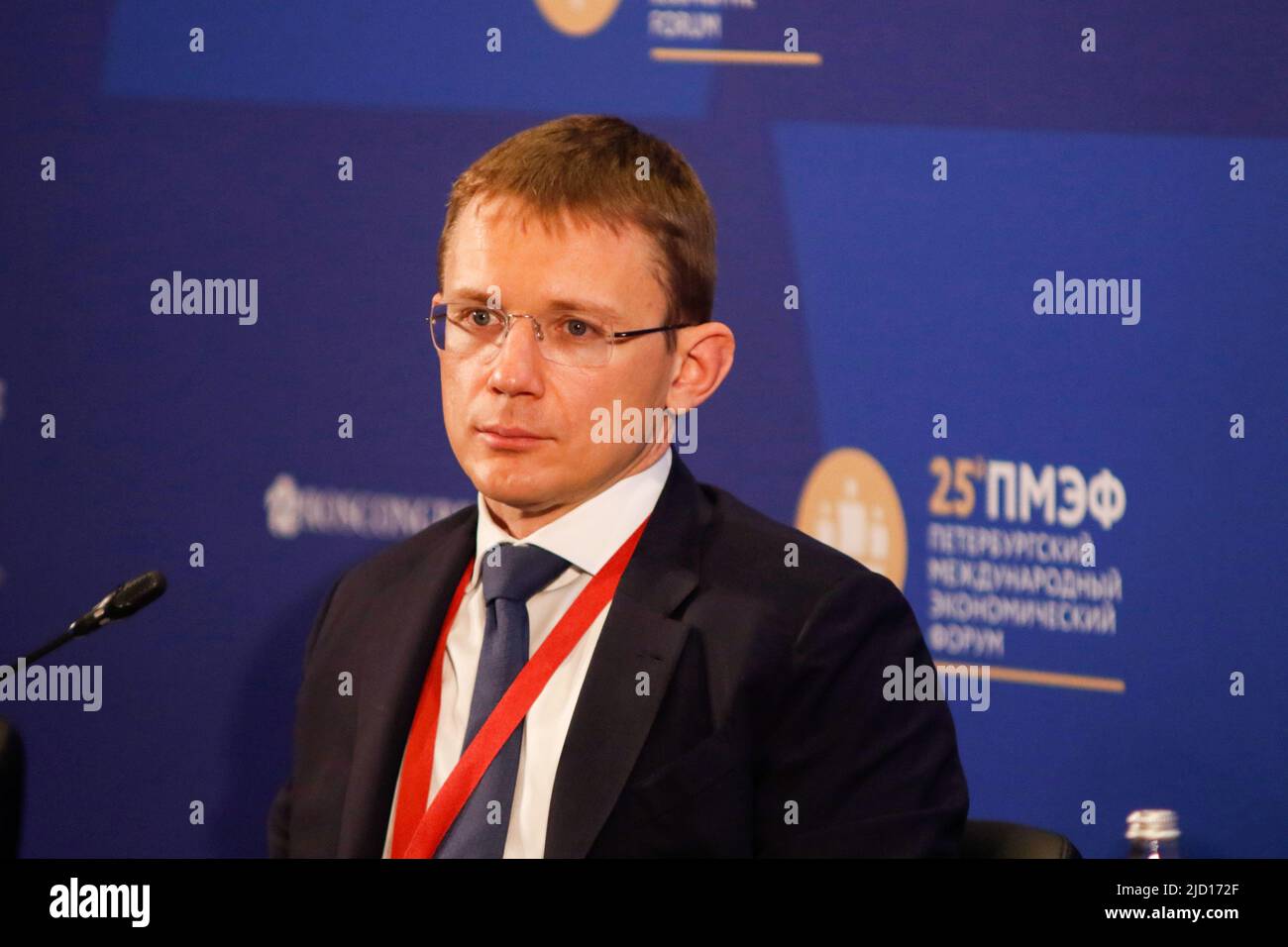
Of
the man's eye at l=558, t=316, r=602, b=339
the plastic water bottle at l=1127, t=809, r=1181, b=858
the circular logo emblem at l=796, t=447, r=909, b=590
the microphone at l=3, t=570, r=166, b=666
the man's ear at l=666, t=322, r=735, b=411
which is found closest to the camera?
the microphone at l=3, t=570, r=166, b=666

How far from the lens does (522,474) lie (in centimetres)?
246

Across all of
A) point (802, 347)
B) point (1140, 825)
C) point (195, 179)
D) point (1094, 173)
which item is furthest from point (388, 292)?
point (1140, 825)

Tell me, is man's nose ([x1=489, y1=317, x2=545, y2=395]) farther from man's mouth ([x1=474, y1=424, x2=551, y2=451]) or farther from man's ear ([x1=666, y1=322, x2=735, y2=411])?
man's ear ([x1=666, y1=322, x2=735, y2=411])

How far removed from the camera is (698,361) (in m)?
2.64

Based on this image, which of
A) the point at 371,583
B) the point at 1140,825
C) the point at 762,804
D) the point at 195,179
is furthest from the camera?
the point at 195,179

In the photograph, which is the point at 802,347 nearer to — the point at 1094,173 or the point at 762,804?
the point at 1094,173

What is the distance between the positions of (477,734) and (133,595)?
1.94ft

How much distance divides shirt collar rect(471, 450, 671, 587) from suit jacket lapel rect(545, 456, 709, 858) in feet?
0.16

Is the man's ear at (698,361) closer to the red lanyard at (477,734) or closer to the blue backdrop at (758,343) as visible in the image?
the red lanyard at (477,734)

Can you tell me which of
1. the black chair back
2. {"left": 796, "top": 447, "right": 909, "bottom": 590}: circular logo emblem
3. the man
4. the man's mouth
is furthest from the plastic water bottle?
the man's mouth

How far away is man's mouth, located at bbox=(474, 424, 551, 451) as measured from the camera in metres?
2.45

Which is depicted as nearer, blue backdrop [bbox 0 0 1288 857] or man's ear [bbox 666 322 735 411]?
man's ear [bbox 666 322 735 411]

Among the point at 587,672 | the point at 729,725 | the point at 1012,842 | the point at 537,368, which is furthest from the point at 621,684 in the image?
the point at 1012,842

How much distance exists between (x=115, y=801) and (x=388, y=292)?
1.51 m
